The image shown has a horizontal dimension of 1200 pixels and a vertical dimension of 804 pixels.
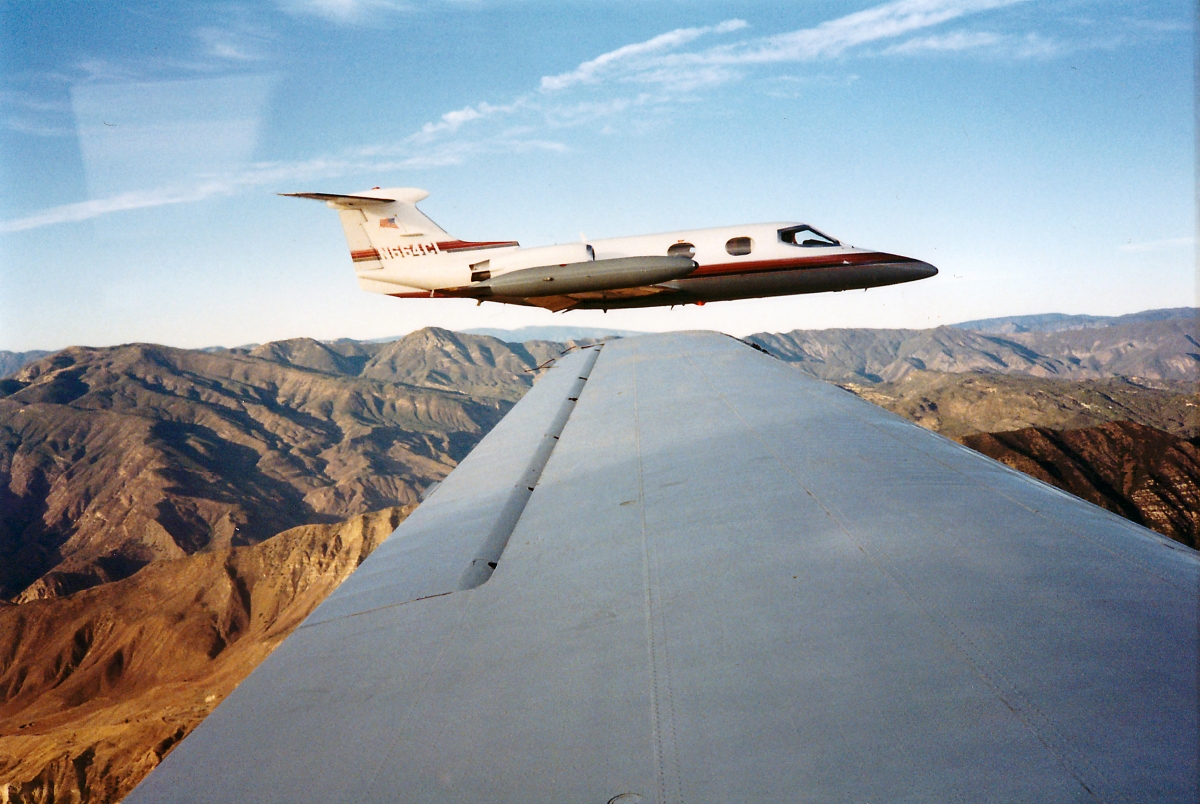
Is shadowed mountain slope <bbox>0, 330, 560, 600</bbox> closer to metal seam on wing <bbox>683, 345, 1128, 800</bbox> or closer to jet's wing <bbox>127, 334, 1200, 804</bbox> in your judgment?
jet's wing <bbox>127, 334, 1200, 804</bbox>

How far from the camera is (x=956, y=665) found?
1992 millimetres

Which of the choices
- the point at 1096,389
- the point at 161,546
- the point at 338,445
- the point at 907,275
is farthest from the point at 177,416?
the point at 1096,389

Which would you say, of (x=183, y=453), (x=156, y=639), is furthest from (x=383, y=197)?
(x=183, y=453)

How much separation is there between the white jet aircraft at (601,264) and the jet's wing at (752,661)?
10307 millimetres

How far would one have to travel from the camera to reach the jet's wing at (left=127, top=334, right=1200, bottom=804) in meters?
1.67

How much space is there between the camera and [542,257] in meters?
14.2

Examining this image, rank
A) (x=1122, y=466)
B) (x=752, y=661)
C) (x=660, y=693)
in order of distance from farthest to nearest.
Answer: (x=1122, y=466), (x=752, y=661), (x=660, y=693)

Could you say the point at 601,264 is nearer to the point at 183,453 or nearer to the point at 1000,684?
the point at 1000,684

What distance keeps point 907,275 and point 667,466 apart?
13600mm

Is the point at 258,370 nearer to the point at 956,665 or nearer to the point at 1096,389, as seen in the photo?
the point at 956,665

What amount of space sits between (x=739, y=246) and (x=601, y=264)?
384cm

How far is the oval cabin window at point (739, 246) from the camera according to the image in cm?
1466

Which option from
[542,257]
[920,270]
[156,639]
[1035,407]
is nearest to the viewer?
[542,257]

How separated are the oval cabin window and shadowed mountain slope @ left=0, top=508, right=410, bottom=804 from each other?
32853mm
